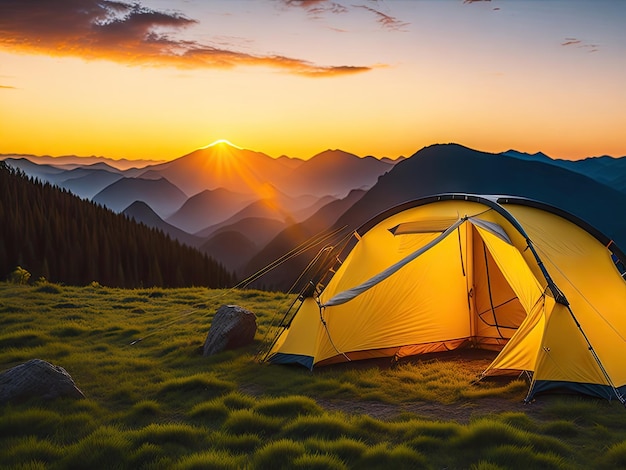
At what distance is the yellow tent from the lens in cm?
924

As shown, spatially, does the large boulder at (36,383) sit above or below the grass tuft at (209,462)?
above

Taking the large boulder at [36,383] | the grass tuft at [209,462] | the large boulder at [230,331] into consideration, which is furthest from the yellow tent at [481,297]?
the grass tuft at [209,462]

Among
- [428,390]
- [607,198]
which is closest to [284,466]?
[428,390]

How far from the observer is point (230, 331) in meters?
12.1

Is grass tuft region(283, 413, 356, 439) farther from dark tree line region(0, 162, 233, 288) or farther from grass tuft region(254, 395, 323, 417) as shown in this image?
dark tree line region(0, 162, 233, 288)

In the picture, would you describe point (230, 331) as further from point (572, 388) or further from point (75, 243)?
point (75, 243)

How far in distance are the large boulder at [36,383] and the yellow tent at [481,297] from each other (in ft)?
12.2

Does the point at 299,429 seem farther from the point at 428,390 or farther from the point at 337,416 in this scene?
the point at 428,390

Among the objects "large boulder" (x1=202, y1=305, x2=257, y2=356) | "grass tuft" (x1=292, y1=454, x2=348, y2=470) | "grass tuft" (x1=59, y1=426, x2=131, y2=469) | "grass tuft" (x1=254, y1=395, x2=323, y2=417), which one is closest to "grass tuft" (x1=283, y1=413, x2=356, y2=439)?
"grass tuft" (x1=254, y1=395, x2=323, y2=417)

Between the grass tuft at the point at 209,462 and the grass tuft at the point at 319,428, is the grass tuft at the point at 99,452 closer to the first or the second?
the grass tuft at the point at 209,462

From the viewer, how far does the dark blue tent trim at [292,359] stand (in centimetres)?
1080

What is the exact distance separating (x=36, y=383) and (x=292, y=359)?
171 inches

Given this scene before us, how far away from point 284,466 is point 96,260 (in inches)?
1540

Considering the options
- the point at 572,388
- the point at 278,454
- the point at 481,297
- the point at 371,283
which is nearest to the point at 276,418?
the point at 278,454
